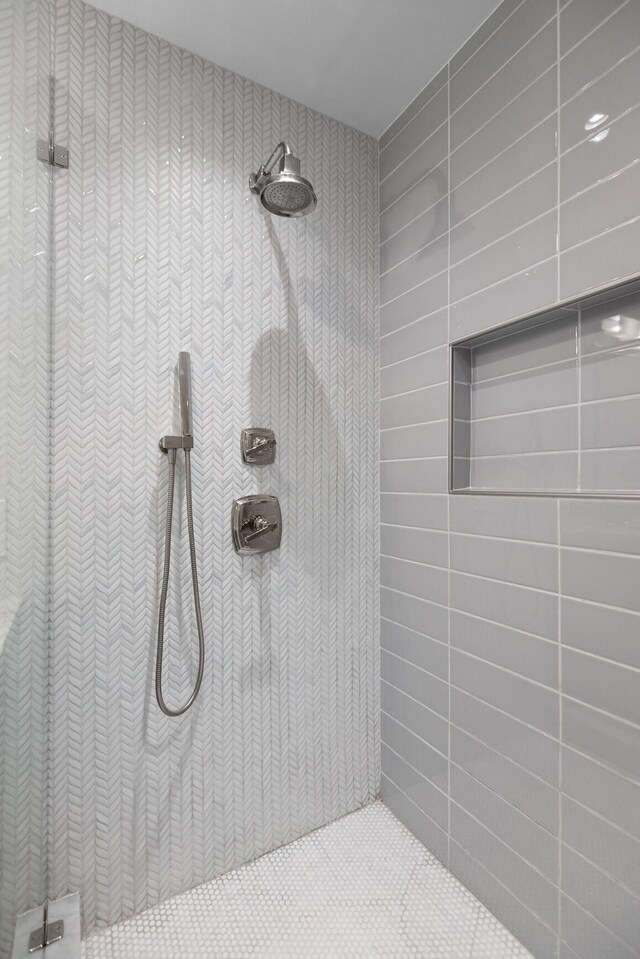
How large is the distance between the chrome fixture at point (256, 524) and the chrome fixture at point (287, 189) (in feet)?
2.72

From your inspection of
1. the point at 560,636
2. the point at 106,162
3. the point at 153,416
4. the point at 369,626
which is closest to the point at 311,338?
the point at 153,416

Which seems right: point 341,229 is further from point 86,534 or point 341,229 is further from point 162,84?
point 86,534

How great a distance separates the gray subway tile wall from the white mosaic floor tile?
0.29 ft

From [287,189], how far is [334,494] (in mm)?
925

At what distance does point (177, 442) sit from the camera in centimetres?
134

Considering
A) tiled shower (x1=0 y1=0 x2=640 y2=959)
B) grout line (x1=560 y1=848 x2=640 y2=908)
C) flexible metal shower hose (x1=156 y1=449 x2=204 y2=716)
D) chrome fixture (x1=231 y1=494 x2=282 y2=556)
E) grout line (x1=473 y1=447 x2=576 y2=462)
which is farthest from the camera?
chrome fixture (x1=231 y1=494 x2=282 y2=556)

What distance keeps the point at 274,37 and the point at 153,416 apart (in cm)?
114

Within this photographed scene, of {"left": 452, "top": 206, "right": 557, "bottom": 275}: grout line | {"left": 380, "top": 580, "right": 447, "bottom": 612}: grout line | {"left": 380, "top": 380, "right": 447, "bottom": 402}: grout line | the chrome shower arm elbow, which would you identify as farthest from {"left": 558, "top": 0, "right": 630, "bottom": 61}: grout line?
{"left": 380, "top": 580, "right": 447, "bottom": 612}: grout line

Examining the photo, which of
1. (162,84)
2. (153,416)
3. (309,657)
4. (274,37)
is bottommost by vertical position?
(309,657)

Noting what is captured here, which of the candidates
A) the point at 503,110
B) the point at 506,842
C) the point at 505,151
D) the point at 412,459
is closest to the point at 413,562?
the point at 412,459

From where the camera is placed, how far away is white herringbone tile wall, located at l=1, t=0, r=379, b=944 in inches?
49.6

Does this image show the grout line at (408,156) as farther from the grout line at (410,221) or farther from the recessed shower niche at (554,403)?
the recessed shower niche at (554,403)

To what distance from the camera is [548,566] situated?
116 cm

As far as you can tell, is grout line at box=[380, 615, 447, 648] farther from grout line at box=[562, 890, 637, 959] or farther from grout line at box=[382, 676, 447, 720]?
grout line at box=[562, 890, 637, 959]
